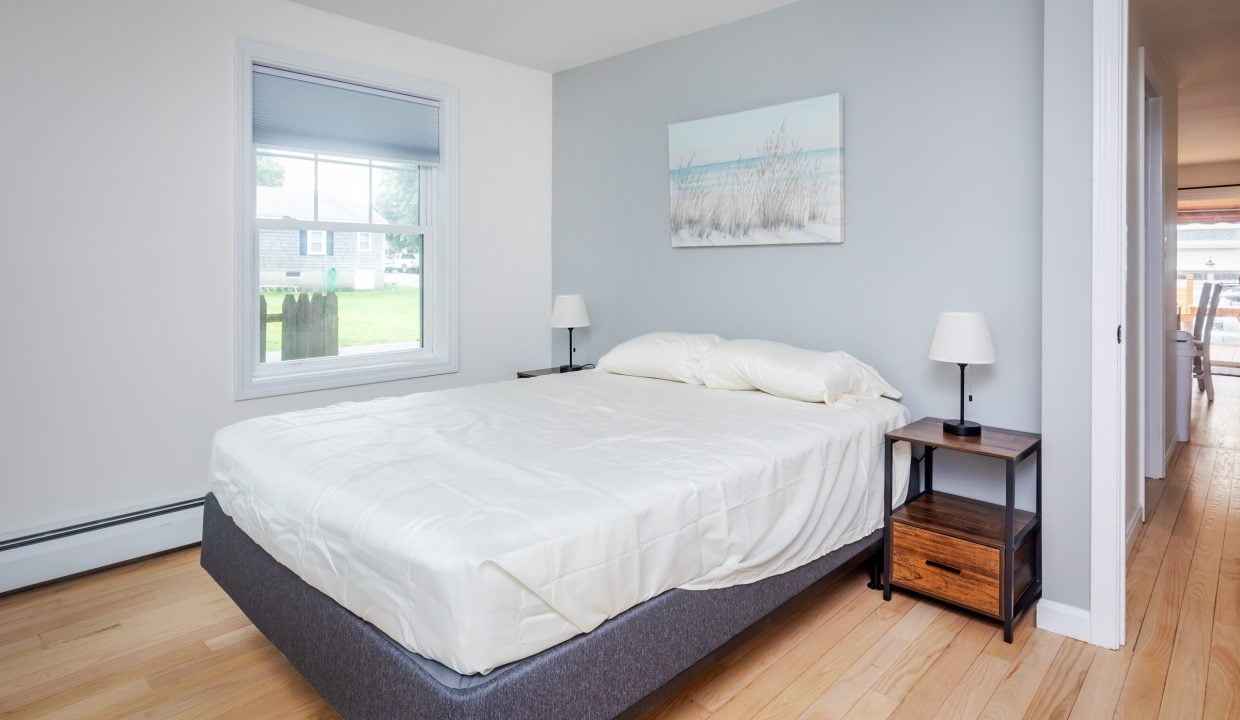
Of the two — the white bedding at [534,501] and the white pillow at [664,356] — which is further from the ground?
the white pillow at [664,356]

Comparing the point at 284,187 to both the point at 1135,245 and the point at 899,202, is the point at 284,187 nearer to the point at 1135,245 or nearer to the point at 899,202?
the point at 899,202

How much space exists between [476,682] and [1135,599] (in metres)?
2.44

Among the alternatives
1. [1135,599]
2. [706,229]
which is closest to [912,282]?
[706,229]

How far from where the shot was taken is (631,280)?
4.05m

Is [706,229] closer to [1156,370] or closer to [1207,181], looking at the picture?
[1156,370]

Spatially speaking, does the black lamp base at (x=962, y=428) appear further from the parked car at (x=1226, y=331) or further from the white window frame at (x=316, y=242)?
the parked car at (x=1226, y=331)

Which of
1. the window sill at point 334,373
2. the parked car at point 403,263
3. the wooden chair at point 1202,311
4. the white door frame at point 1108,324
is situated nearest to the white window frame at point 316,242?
the parked car at point 403,263

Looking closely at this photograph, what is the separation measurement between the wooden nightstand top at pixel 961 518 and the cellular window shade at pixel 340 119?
2.99 meters

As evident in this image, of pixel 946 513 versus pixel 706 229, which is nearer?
pixel 946 513

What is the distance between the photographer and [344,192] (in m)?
3.65

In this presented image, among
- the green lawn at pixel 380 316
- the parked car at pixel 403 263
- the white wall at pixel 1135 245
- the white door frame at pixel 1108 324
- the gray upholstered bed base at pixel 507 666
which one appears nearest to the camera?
the gray upholstered bed base at pixel 507 666

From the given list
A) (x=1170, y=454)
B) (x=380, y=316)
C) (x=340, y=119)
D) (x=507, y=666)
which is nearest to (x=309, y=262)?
(x=380, y=316)

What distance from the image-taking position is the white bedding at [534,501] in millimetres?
1363

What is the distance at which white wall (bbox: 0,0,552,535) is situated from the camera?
262 centimetres
